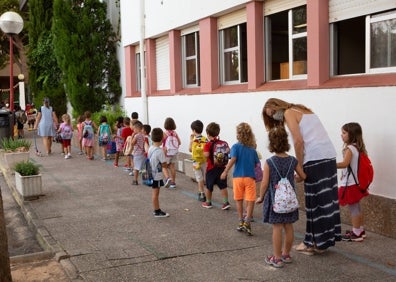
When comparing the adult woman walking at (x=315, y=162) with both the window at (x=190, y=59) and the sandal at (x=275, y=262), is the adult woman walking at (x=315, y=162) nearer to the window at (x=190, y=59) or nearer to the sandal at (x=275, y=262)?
the sandal at (x=275, y=262)

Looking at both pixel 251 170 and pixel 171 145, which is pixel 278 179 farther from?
pixel 171 145

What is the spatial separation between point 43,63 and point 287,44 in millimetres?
14860

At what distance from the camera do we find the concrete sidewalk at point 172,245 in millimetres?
5160

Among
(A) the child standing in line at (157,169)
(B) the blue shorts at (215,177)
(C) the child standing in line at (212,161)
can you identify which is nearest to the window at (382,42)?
(C) the child standing in line at (212,161)

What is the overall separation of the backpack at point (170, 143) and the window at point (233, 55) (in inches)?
67.0

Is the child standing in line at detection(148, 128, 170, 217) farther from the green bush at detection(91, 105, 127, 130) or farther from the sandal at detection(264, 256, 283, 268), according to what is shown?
the green bush at detection(91, 105, 127, 130)

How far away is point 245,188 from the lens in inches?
263

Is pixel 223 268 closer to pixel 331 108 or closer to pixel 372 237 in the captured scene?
pixel 372 237

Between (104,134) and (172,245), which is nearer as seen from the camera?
(172,245)

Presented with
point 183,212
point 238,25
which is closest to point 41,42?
point 238,25

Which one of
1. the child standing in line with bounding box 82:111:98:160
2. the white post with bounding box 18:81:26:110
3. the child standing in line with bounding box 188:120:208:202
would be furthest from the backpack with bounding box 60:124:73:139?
the white post with bounding box 18:81:26:110

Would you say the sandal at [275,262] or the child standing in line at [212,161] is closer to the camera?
the sandal at [275,262]

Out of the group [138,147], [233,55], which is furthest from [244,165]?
[233,55]

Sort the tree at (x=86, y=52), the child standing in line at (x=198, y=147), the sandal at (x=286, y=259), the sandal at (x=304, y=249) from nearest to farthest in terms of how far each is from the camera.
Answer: the sandal at (x=286, y=259) < the sandal at (x=304, y=249) < the child standing in line at (x=198, y=147) < the tree at (x=86, y=52)
